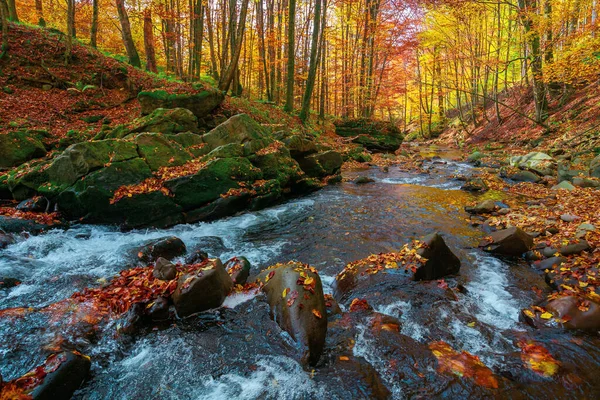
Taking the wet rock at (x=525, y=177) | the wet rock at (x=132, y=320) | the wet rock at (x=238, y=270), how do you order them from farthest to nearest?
1. the wet rock at (x=525, y=177)
2. the wet rock at (x=238, y=270)
3. the wet rock at (x=132, y=320)

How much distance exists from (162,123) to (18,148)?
4052 millimetres

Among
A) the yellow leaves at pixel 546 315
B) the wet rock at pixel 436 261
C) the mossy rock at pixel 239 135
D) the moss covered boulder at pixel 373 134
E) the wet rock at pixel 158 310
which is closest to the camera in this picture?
the yellow leaves at pixel 546 315

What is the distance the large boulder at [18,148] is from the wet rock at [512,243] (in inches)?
490

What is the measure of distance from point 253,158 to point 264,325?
6.69 meters

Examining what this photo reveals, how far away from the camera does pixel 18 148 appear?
9.23m

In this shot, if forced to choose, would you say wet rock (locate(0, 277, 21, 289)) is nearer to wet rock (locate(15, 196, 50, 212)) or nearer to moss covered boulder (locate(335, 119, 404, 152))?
wet rock (locate(15, 196, 50, 212))

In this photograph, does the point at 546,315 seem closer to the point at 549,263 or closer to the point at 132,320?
the point at 549,263

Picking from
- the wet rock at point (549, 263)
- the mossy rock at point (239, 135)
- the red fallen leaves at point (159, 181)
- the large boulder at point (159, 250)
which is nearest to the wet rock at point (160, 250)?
the large boulder at point (159, 250)

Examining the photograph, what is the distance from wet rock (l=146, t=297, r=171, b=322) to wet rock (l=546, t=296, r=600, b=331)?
5092 mm

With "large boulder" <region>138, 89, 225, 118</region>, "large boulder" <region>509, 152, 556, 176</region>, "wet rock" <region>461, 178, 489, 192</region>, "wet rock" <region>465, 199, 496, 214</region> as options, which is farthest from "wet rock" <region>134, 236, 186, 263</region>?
"large boulder" <region>509, 152, 556, 176</region>

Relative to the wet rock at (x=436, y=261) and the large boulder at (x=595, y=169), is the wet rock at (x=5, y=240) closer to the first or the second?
the wet rock at (x=436, y=261)

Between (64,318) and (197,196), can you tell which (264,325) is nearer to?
(64,318)

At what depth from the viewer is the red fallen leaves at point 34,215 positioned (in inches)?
278

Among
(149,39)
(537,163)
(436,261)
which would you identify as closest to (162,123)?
(436,261)
